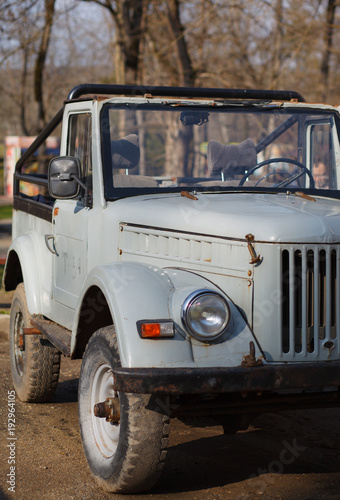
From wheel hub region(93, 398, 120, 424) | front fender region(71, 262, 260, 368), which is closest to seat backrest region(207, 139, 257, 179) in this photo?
front fender region(71, 262, 260, 368)

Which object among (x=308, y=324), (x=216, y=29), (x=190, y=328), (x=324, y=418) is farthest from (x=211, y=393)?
(x=216, y=29)

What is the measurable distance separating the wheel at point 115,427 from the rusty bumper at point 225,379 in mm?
195

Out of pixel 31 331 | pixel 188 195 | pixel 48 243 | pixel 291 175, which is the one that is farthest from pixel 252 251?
pixel 31 331

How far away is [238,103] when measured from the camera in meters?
4.88

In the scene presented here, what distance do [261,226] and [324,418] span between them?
2282mm

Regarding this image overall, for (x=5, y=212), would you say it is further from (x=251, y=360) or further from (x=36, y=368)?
(x=251, y=360)

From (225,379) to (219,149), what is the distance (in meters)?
2.06

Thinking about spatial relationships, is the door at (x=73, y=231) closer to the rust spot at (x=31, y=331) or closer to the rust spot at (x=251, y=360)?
the rust spot at (x=31, y=331)

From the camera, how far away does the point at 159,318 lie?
3416 mm

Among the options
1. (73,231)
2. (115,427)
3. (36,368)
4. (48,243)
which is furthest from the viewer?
(36,368)

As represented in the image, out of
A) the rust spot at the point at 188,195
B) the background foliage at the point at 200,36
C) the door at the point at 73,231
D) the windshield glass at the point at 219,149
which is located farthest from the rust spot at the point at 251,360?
the background foliage at the point at 200,36

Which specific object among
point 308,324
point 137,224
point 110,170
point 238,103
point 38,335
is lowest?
point 38,335

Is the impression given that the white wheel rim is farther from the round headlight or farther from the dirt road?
the round headlight

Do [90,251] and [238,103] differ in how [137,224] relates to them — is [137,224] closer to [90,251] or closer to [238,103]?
[90,251]
